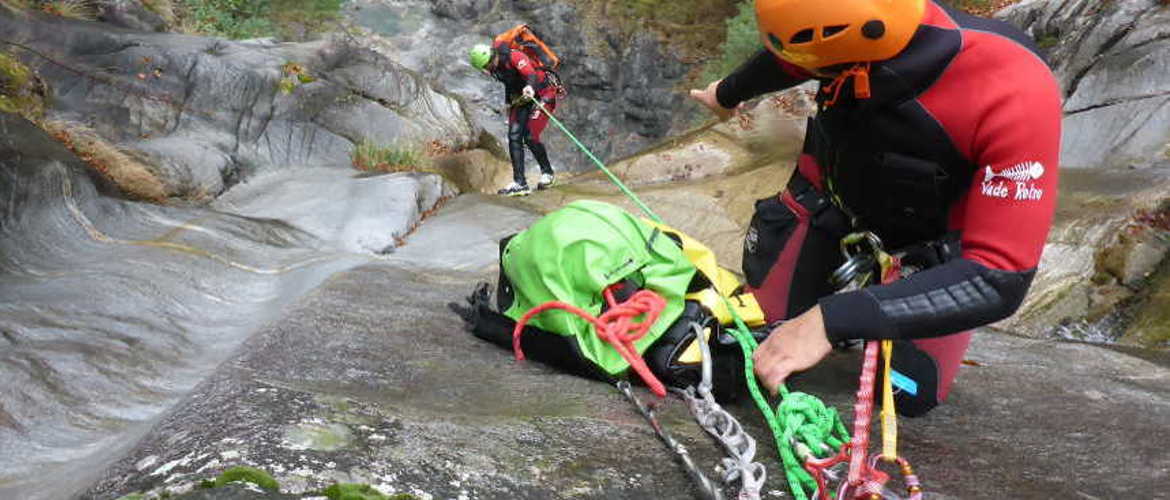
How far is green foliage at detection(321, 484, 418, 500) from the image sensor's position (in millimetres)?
1312

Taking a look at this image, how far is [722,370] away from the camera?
245 cm

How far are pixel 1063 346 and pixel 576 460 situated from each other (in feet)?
10.6

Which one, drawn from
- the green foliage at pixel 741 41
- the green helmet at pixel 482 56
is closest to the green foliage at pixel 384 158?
the green helmet at pixel 482 56

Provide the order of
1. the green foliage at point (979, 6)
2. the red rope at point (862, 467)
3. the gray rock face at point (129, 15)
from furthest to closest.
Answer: the green foliage at point (979, 6)
the gray rock face at point (129, 15)
the red rope at point (862, 467)

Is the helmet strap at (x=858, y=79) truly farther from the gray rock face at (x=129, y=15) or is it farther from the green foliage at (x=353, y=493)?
the gray rock face at (x=129, y=15)

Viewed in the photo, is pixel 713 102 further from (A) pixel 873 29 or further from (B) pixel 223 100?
(B) pixel 223 100

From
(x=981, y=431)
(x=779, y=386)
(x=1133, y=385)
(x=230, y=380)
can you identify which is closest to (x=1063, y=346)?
(x=1133, y=385)

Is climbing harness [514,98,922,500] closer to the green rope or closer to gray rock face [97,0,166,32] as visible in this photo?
the green rope

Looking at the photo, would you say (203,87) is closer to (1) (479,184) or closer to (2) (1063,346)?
(1) (479,184)

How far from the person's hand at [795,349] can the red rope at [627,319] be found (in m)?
0.40

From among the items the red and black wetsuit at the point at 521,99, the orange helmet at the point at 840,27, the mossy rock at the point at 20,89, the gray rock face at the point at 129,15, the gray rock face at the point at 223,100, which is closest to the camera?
the orange helmet at the point at 840,27

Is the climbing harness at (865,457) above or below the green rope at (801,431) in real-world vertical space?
above

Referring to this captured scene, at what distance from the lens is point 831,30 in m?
2.21

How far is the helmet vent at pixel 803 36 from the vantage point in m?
2.24
